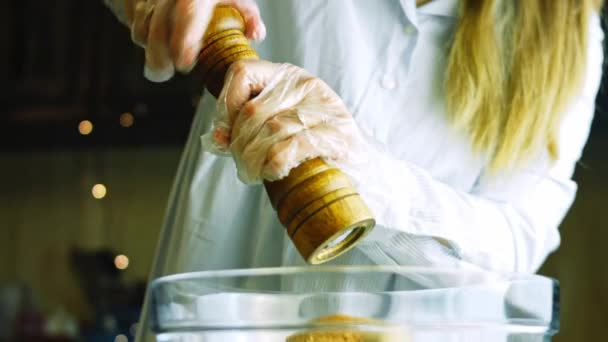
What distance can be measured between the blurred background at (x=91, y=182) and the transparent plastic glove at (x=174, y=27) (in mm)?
2386

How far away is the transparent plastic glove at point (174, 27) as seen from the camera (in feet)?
1.82

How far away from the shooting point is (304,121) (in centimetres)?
50

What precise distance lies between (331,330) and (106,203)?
3.28 metres

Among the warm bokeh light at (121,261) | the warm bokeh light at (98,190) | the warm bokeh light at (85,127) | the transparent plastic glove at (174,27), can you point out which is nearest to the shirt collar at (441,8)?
the transparent plastic glove at (174,27)

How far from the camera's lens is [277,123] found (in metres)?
0.49

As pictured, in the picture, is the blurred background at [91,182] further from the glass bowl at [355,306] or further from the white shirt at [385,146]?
the glass bowl at [355,306]

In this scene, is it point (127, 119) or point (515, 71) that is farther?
point (127, 119)

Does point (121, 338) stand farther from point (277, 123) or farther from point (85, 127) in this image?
point (277, 123)

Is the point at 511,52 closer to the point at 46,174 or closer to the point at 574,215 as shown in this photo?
the point at 574,215

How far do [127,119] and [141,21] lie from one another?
8.37 feet

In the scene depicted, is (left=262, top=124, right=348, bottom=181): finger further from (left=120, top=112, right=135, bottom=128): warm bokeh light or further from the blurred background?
(left=120, top=112, right=135, bottom=128): warm bokeh light

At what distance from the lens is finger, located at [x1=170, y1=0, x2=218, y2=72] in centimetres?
55

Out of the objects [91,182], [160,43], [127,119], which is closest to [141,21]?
[160,43]

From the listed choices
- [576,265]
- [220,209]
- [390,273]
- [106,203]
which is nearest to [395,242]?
[220,209]
